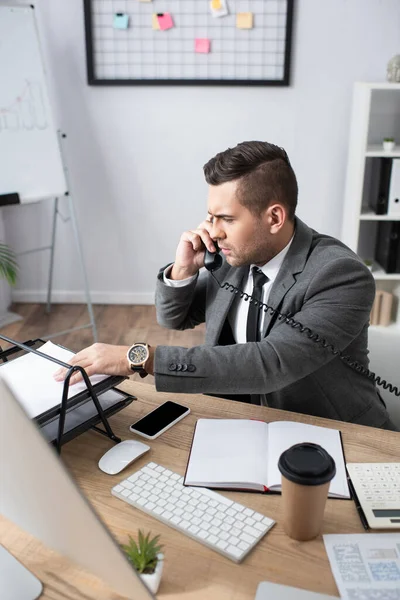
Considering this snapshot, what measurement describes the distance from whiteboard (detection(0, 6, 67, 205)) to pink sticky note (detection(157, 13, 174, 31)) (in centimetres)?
71

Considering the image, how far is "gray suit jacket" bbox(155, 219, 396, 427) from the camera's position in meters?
1.21

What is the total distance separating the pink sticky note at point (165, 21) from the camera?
3.27 meters

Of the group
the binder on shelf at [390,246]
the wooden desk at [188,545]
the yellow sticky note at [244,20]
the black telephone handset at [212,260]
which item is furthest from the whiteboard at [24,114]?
the wooden desk at [188,545]

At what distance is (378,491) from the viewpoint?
3.25ft

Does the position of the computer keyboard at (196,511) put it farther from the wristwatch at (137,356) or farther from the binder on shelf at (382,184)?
the binder on shelf at (382,184)

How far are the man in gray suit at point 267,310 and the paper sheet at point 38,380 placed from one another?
5 centimetres

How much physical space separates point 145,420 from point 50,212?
273 cm

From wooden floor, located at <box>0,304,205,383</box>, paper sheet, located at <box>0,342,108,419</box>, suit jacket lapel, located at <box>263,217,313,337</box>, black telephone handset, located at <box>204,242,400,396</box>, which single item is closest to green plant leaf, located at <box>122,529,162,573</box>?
paper sheet, located at <box>0,342,108,419</box>

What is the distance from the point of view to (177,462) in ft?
3.57

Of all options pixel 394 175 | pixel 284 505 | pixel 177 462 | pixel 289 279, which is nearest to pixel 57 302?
pixel 394 175

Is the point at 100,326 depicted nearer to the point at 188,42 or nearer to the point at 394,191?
the point at 188,42

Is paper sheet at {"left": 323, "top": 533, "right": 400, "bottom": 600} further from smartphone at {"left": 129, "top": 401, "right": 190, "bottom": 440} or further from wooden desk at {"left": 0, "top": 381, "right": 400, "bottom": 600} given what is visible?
smartphone at {"left": 129, "top": 401, "right": 190, "bottom": 440}

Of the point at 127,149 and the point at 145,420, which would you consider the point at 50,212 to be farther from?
the point at 145,420

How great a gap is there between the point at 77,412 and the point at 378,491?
60cm
